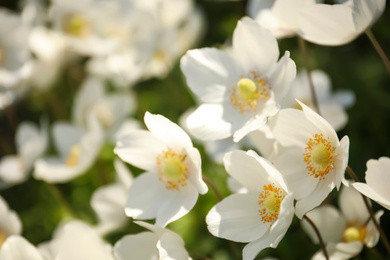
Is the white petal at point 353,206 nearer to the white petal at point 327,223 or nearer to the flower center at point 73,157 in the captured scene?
the white petal at point 327,223

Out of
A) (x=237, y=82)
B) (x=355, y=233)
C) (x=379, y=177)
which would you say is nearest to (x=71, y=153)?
(x=237, y=82)

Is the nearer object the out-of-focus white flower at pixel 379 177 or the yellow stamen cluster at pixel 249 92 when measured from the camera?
the out-of-focus white flower at pixel 379 177

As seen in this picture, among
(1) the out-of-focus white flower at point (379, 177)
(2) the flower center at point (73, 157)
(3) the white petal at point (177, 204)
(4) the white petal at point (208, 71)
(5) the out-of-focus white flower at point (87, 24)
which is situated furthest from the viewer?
(5) the out-of-focus white flower at point (87, 24)

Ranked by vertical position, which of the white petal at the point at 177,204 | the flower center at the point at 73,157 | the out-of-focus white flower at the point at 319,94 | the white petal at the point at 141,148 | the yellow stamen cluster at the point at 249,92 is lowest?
the flower center at the point at 73,157

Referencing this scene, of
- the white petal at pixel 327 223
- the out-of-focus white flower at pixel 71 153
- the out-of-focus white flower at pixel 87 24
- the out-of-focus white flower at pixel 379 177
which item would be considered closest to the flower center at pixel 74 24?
the out-of-focus white flower at pixel 87 24

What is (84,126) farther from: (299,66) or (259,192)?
(259,192)

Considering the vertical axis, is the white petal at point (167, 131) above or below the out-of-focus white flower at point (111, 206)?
above

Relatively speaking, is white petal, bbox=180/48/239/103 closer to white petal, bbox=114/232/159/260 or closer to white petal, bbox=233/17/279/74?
white petal, bbox=233/17/279/74

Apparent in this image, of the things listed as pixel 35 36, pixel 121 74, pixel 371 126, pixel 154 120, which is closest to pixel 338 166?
pixel 154 120

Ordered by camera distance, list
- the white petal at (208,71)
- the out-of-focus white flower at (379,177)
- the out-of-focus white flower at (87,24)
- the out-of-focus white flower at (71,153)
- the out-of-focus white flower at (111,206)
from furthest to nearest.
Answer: the out-of-focus white flower at (87,24)
the out-of-focus white flower at (71,153)
the out-of-focus white flower at (111,206)
the white petal at (208,71)
the out-of-focus white flower at (379,177)
